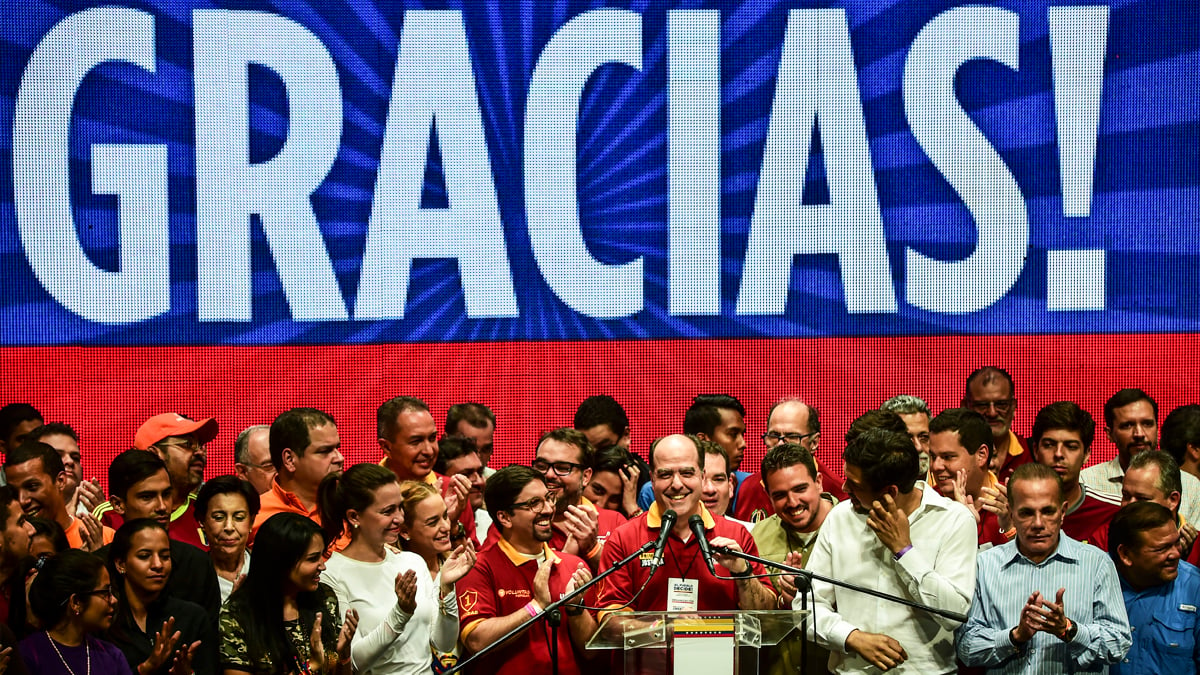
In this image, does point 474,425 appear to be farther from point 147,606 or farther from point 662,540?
point 662,540

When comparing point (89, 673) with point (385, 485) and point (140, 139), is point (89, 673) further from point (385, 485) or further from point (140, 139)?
point (140, 139)

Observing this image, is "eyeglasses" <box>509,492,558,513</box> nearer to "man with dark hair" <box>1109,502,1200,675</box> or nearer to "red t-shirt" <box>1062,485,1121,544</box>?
"man with dark hair" <box>1109,502,1200,675</box>

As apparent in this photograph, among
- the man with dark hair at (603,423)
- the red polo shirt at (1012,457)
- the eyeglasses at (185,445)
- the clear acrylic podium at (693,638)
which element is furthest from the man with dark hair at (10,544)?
the red polo shirt at (1012,457)

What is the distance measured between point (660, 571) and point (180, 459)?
2573 millimetres

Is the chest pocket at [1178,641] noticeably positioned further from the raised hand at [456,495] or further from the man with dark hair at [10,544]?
the man with dark hair at [10,544]

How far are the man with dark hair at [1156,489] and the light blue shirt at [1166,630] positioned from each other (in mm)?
426

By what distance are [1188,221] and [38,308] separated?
6508mm

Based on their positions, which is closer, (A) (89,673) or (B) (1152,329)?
(A) (89,673)

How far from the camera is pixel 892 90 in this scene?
8453 mm

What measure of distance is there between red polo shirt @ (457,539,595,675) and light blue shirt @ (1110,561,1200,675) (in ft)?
6.02

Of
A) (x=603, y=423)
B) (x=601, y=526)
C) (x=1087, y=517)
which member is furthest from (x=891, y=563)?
(x=603, y=423)

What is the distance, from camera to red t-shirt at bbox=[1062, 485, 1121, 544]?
582 cm

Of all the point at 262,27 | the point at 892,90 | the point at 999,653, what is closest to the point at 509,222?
the point at 262,27

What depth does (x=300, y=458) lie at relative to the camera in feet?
19.2
